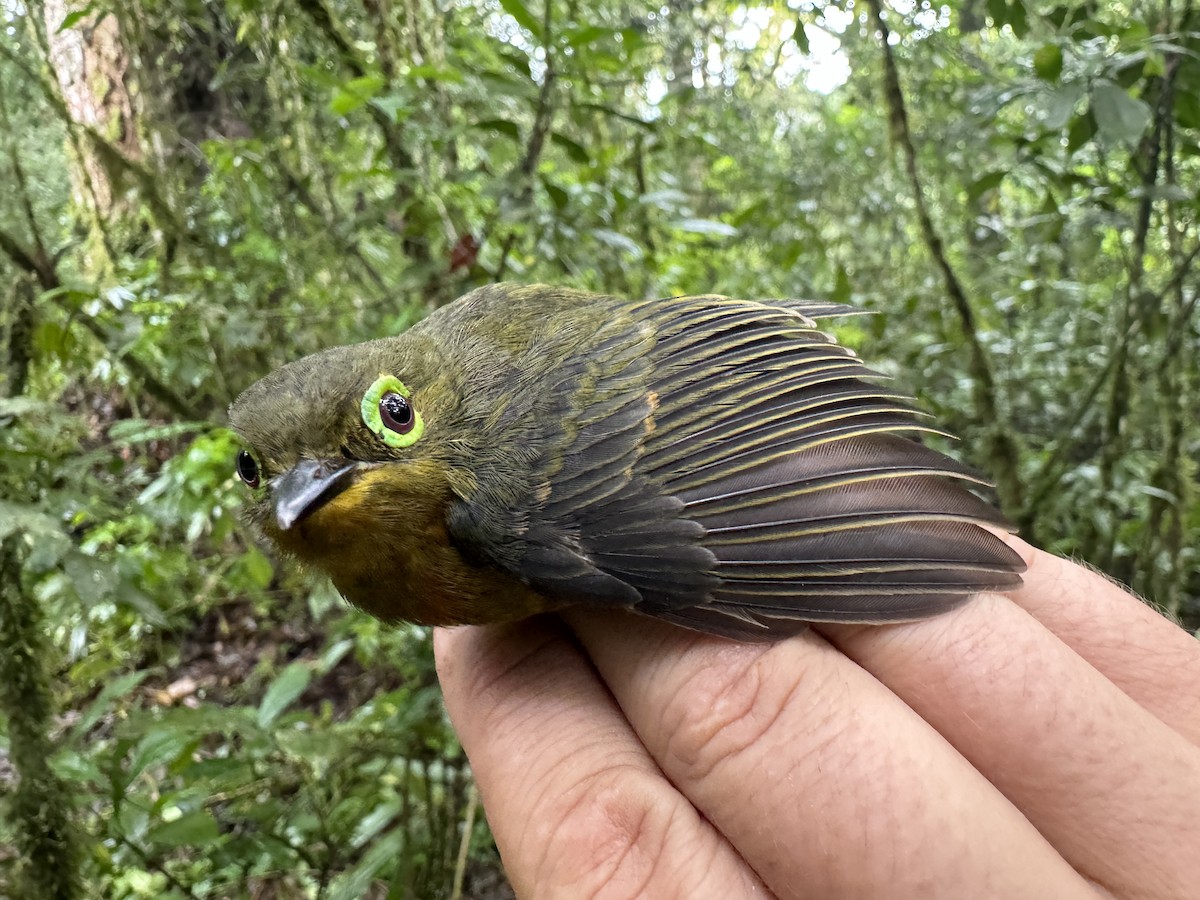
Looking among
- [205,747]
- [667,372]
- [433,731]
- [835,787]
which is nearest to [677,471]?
[667,372]

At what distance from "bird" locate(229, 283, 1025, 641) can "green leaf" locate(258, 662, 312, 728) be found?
65 cm

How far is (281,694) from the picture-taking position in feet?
6.80

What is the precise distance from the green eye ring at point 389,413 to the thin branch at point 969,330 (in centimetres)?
252

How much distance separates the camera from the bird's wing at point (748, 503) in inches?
51.8

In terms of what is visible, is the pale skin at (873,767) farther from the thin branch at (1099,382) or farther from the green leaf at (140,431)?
the thin branch at (1099,382)

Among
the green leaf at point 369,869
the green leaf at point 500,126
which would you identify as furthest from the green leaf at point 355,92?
the green leaf at point 369,869

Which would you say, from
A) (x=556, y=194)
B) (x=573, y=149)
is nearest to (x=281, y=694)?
(x=556, y=194)

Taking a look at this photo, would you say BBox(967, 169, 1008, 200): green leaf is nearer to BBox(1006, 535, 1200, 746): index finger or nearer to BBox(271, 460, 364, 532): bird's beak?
BBox(1006, 535, 1200, 746): index finger

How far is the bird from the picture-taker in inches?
52.1

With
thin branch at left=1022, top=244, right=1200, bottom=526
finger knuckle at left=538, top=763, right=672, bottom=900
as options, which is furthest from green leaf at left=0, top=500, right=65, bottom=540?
thin branch at left=1022, top=244, right=1200, bottom=526

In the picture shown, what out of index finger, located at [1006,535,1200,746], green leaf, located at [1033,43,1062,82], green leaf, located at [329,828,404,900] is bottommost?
green leaf, located at [329,828,404,900]

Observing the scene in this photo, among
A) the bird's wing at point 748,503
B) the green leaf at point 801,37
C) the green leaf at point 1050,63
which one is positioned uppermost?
the green leaf at point 801,37

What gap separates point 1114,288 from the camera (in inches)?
154

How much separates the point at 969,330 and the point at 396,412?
2657 mm
